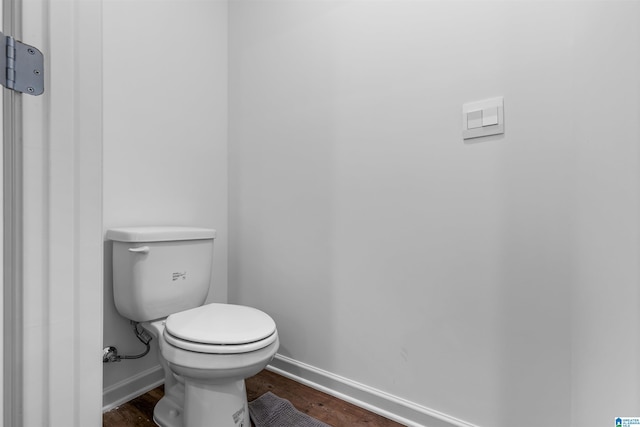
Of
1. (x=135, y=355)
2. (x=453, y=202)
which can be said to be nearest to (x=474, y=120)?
(x=453, y=202)

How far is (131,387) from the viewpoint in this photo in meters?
1.34

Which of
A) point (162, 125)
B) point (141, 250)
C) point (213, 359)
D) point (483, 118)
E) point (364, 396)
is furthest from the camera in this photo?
point (162, 125)

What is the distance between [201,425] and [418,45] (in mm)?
1531

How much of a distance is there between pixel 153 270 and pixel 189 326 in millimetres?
308

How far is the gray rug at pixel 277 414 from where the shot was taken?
1183 mm

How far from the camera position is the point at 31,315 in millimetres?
435

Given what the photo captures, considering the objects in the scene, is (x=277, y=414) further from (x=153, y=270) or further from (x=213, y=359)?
(x=153, y=270)

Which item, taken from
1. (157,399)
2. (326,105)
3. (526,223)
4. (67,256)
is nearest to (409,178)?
(526,223)

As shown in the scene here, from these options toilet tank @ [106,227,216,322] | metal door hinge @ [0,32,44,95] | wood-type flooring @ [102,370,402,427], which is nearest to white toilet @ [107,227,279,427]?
toilet tank @ [106,227,216,322]

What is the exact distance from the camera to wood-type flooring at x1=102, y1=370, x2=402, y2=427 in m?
1.20

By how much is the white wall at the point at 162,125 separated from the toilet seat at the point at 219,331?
454 millimetres

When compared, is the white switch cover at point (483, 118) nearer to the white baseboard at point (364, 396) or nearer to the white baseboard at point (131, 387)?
the white baseboard at point (364, 396)

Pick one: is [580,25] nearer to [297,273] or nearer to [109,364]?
[297,273]

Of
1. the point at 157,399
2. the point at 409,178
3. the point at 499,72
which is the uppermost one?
the point at 499,72
